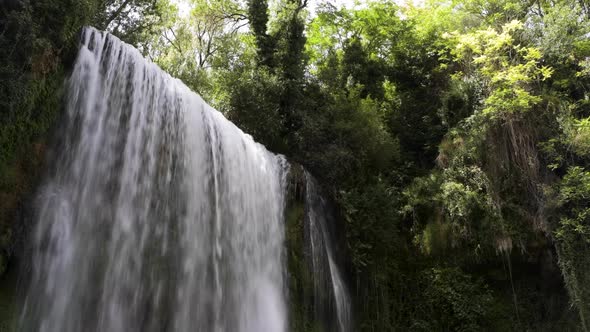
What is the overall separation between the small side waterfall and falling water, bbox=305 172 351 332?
48 centimetres

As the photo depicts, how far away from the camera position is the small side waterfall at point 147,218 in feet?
24.0

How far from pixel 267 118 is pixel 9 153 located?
25.7 ft

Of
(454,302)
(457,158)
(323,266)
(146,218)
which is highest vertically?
(457,158)

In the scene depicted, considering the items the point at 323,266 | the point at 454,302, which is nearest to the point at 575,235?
the point at 454,302

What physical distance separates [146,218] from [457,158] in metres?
9.64

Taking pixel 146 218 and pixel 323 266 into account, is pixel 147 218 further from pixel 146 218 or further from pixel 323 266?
pixel 323 266

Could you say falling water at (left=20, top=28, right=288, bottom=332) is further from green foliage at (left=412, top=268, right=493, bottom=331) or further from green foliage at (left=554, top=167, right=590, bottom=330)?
green foliage at (left=554, top=167, right=590, bottom=330)

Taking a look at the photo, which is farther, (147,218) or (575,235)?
(575,235)

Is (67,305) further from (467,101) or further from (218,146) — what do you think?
(467,101)

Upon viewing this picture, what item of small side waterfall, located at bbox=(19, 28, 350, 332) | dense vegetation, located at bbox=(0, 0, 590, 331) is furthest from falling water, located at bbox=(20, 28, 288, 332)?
dense vegetation, located at bbox=(0, 0, 590, 331)

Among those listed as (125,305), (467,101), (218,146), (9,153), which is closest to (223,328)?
(125,305)

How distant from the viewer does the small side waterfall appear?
7.30m

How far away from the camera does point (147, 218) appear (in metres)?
8.66

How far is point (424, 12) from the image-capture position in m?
20.7
